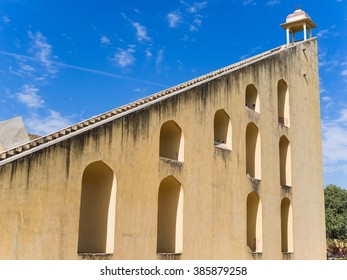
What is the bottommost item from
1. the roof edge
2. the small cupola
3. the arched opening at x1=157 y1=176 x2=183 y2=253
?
the arched opening at x1=157 y1=176 x2=183 y2=253

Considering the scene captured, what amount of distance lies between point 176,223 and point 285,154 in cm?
671

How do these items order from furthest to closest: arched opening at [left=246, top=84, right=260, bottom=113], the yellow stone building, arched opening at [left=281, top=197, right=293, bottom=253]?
arched opening at [left=281, top=197, right=293, bottom=253]
arched opening at [left=246, top=84, right=260, bottom=113]
the yellow stone building

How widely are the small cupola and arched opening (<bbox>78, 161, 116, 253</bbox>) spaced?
1261cm

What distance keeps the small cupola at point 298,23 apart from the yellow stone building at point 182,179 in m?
2.06

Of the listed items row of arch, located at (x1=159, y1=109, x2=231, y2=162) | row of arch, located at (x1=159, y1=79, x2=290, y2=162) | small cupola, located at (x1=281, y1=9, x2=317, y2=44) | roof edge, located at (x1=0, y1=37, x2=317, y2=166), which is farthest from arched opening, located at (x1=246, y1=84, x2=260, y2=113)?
small cupola, located at (x1=281, y1=9, x2=317, y2=44)

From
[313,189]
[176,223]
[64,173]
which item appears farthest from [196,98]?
[313,189]

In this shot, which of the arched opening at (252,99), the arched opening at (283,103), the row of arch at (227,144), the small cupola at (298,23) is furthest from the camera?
the small cupola at (298,23)

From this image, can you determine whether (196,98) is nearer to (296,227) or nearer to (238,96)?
(238,96)

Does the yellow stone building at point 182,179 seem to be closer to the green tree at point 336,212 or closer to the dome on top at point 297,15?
the dome on top at point 297,15

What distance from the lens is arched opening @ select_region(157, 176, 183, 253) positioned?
33.9 feet

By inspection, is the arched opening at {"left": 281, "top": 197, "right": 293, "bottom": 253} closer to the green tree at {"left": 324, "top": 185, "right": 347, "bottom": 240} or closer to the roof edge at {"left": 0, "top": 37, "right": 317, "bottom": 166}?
the roof edge at {"left": 0, "top": 37, "right": 317, "bottom": 166}

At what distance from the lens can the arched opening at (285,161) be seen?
1574 cm

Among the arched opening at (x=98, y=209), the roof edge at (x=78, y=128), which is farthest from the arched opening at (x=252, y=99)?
the arched opening at (x=98, y=209)
